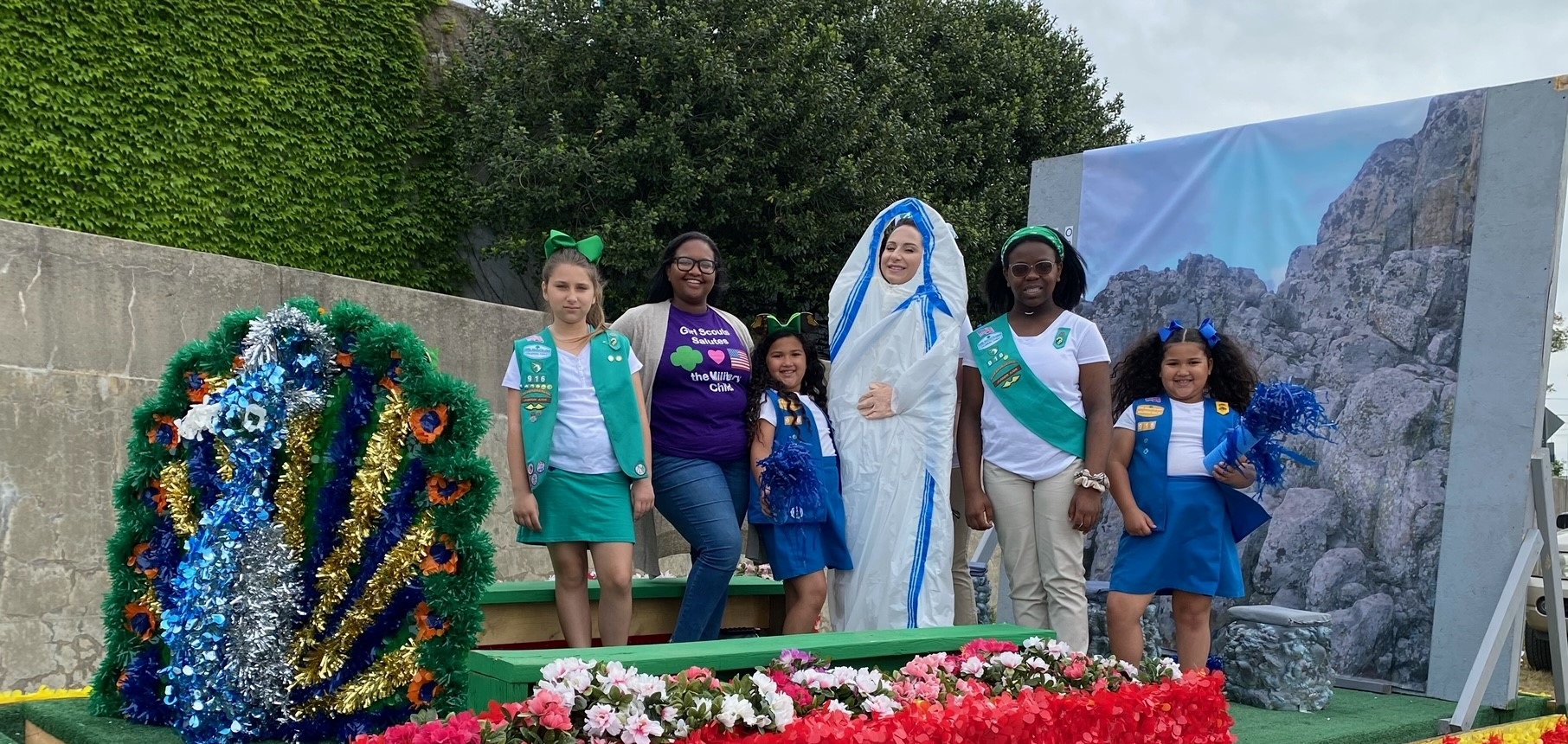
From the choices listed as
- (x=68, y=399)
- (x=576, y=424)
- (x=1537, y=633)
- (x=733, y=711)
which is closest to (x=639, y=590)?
(x=576, y=424)

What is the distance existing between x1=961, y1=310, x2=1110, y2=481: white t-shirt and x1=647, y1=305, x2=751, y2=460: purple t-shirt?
893 millimetres

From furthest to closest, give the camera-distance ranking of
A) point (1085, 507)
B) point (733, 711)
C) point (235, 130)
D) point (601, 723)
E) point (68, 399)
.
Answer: point (235, 130), point (68, 399), point (1085, 507), point (733, 711), point (601, 723)

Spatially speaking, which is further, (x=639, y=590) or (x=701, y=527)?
(x=639, y=590)

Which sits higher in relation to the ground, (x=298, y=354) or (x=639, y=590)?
(x=298, y=354)

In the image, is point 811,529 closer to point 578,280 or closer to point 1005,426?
point 1005,426

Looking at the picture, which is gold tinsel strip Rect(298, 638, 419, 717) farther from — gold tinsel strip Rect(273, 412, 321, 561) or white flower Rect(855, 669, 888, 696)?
white flower Rect(855, 669, 888, 696)

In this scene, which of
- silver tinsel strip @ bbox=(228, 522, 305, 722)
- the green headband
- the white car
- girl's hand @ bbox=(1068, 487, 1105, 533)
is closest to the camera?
silver tinsel strip @ bbox=(228, 522, 305, 722)

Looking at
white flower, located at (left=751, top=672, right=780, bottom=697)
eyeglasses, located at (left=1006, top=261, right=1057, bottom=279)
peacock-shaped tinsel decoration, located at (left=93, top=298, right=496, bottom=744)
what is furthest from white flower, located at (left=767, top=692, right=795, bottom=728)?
eyeglasses, located at (left=1006, top=261, right=1057, bottom=279)

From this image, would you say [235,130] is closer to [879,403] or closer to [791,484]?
[879,403]

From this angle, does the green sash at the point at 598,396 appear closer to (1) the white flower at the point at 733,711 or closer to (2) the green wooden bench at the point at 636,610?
(2) the green wooden bench at the point at 636,610

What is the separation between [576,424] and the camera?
12.6 feet

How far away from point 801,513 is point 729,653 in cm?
115

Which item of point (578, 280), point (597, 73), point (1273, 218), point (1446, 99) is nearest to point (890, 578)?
point (578, 280)

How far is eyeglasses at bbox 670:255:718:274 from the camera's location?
169 inches
